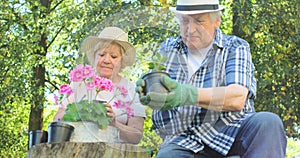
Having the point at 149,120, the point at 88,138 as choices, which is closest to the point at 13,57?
the point at 88,138

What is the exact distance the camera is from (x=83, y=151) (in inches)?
109

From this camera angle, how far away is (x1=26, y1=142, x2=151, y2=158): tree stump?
2632mm

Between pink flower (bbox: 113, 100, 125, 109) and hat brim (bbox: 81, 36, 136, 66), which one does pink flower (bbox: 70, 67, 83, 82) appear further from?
pink flower (bbox: 113, 100, 125, 109)

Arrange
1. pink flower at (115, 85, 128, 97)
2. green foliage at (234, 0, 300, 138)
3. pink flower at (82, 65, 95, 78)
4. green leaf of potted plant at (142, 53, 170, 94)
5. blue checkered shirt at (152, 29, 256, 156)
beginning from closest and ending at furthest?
green leaf of potted plant at (142, 53, 170, 94) → blue checkered shirt at (152, 29, 256, 156) → pink flower at (115, 85, 128, 97) → pink flower at (82, 65, 95, 78) → green foliage at (234, 0, 300, 138)

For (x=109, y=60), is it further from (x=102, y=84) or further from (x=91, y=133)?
(x=91, y=133)

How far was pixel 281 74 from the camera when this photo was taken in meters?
6.21

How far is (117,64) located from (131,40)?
0.29 meters

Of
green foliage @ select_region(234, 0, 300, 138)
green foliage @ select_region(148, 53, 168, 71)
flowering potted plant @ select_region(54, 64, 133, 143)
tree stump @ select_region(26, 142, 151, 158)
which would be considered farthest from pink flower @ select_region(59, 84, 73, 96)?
green foliage @ select_region(234, 0, 300, 138)

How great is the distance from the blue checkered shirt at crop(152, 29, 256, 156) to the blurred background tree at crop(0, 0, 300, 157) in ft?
0.23

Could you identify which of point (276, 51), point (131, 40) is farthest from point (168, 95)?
point (276, 51)

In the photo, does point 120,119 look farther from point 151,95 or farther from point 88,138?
point 151,95

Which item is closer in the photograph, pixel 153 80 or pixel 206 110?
pixel 153 80

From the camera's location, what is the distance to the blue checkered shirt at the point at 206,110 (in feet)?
7.11

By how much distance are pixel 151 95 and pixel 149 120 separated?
396 millimetres
